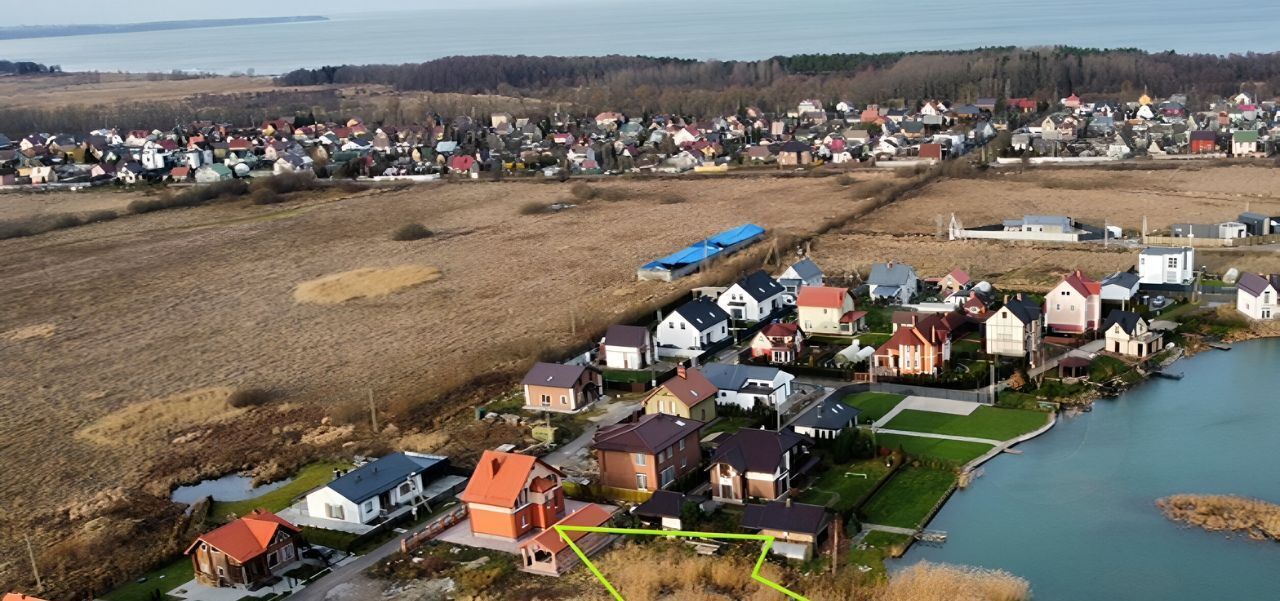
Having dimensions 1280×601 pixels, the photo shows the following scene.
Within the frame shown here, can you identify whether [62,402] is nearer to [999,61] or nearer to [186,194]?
[186,194]

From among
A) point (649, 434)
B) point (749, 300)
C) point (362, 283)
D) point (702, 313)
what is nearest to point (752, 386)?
point (649, 434)

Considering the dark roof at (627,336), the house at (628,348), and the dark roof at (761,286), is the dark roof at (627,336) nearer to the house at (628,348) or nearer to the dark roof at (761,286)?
the house at (628,348)

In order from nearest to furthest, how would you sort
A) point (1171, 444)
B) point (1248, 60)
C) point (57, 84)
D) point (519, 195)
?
point (1171, 444) < point (519, 195) < point (1248, 60) < point (57, 84)

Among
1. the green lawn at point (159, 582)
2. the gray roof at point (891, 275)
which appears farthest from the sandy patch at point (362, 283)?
the green lawn at point (159, 582)

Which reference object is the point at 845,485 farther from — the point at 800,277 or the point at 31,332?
the point at 31,332

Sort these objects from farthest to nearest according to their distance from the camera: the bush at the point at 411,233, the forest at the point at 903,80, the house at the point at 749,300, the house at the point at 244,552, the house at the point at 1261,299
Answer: the forest at the point at 903,80, the bush at the point at 411,233, the house at the point at 749,300, the house at the point at 1261,299, the house at the point at 244,552

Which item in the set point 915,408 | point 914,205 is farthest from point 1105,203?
point 915,408

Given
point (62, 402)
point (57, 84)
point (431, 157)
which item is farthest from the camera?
point (57, 84)
